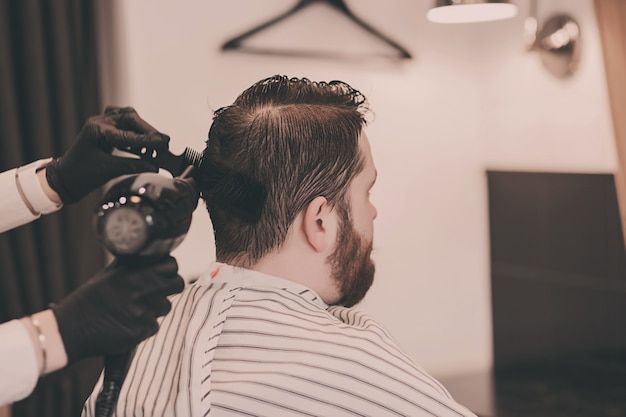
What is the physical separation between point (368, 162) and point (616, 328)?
227cm

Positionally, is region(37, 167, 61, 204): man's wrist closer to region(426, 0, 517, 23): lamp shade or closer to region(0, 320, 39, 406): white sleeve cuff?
region(0, 320, 39, 406): white sleeve cuff

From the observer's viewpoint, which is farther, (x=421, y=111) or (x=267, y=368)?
(x=421, y=111)

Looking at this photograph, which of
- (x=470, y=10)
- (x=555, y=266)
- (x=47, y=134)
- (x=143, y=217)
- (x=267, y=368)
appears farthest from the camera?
(x=555, y=266)

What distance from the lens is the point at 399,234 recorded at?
3.73 metres

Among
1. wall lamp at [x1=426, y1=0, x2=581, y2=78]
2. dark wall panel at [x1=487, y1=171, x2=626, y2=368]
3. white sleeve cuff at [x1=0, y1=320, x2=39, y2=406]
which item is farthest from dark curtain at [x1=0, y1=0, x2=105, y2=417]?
dark wall panel at [x1=487, y1=171, x2=626, y2=368]

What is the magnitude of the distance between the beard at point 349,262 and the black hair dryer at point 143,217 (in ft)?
1.37

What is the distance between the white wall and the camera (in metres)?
3.11

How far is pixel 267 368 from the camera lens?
116cm

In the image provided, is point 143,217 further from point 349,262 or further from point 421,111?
point 421,111

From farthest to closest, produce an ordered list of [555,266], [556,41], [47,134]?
[555,266] < [556,41] < [47,134]

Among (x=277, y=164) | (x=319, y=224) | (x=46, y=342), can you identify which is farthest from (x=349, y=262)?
(x=46, y=342)

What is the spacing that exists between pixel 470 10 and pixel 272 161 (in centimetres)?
185

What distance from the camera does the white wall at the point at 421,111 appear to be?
311cm

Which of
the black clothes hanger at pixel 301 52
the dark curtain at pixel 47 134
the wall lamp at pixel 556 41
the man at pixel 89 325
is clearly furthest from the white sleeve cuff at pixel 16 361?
the wall lamp at pixel 556 41
